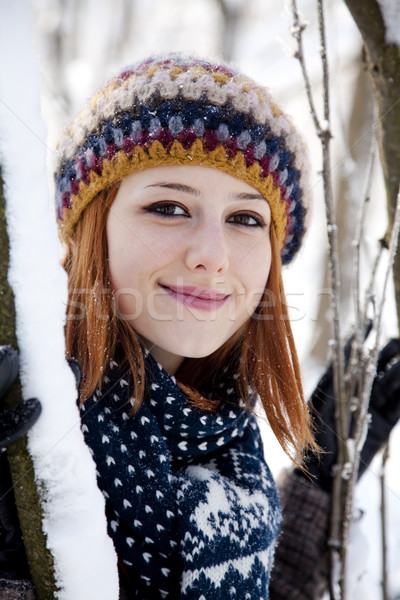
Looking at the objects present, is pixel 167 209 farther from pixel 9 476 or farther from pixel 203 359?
pixel 9 476

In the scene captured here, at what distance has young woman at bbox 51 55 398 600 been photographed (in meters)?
1.28

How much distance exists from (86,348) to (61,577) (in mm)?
626

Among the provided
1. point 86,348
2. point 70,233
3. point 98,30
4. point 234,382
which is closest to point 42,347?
point 86,348

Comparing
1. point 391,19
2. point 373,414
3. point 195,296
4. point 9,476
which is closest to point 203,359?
point 195,296

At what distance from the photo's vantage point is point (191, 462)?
1.54 metres

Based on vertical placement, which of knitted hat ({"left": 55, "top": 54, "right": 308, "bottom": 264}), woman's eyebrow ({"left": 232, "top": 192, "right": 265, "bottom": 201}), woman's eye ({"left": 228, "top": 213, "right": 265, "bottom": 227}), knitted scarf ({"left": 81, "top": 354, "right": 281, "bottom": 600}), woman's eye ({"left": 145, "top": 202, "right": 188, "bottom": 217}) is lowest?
knitted scarf ({"left": 81, "top": 354, "right": 281, "bottom": 600})

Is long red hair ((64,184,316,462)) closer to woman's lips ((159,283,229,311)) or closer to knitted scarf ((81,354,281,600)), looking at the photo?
knitted scarf ((81,354,281,600))

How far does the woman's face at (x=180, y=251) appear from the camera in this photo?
129 cm

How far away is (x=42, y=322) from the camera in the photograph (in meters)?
0.75

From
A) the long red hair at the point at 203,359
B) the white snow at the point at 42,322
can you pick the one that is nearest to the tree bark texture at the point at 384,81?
the long red hair at the point at 203,359

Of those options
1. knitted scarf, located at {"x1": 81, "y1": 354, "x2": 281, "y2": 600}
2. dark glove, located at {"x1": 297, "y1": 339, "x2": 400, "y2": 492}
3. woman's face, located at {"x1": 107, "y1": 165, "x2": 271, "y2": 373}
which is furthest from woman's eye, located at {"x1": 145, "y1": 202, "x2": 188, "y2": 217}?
dark glove, located at {"x1": 297, "y1": 339, "x2": 400, "y2": 492}

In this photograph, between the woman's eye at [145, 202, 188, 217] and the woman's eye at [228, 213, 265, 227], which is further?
the woman's eye at [228, 213, 265, 227]

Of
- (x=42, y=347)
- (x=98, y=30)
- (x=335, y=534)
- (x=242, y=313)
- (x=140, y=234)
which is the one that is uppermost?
(x=98, y=30)

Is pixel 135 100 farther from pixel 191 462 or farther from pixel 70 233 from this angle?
pixel 191 462
